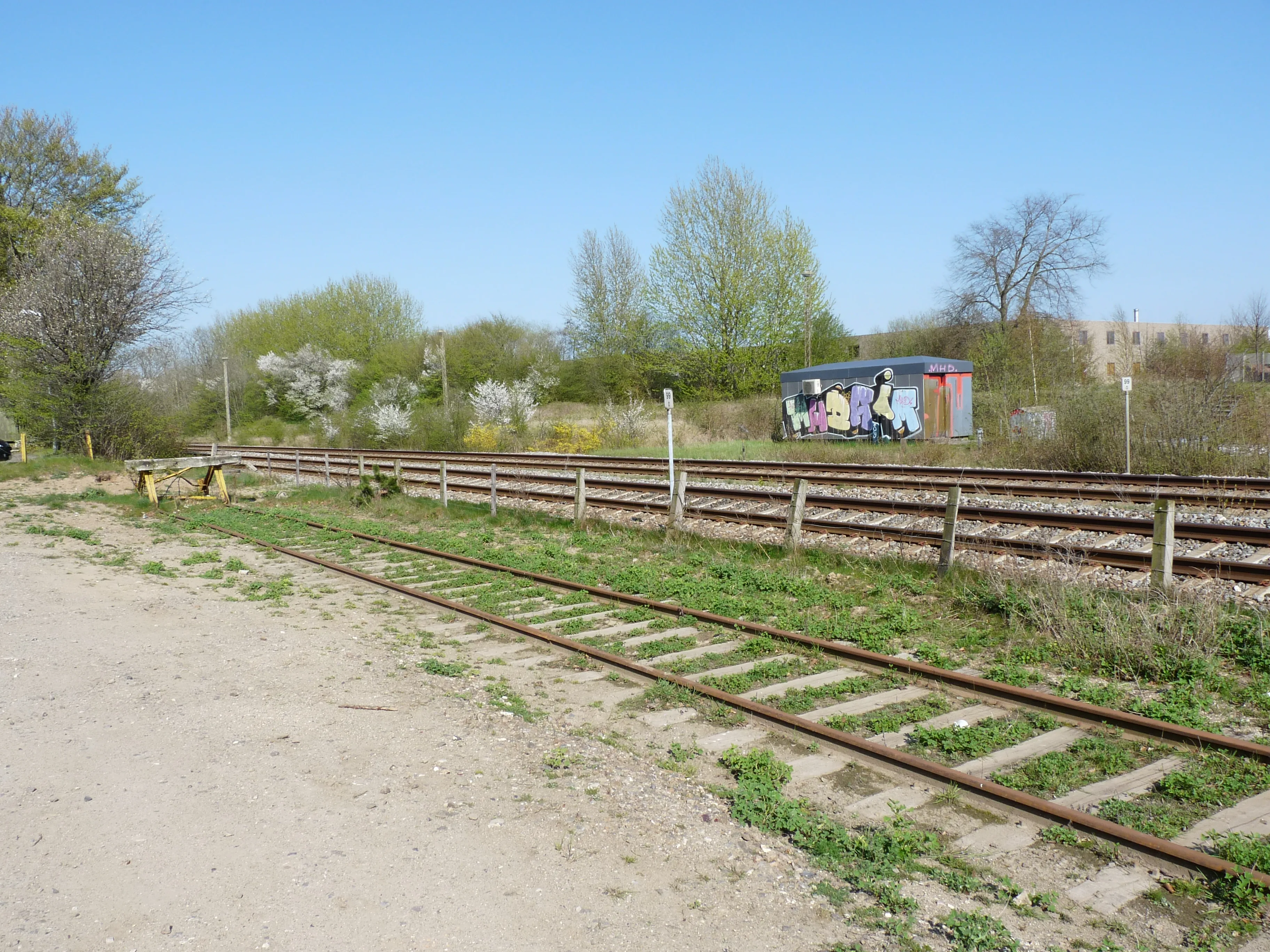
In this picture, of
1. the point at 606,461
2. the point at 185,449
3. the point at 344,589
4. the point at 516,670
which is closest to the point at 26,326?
the point at 185,449

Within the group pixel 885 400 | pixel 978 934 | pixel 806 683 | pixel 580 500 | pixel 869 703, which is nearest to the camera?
pixel 978 934

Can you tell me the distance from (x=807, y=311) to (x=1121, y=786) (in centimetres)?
4050

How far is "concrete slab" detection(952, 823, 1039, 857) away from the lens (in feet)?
14.3

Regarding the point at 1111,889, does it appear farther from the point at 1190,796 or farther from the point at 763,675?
the point at 763,675

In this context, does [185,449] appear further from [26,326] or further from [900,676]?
[900,676]

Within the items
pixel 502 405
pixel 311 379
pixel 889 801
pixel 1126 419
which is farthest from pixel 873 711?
pixel 311 379

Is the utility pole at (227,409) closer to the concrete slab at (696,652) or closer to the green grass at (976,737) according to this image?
the concrete slab at (696,652)

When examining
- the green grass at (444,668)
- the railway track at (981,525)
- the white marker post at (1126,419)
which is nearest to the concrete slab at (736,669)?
the green grass at (444,668)

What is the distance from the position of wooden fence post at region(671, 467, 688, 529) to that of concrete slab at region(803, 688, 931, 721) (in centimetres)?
709

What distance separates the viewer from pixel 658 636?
8.55 metres

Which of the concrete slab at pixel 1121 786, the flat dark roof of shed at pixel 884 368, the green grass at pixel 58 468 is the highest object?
the flat dark roof of shed at pixel 884 368

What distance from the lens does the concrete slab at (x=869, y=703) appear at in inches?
246

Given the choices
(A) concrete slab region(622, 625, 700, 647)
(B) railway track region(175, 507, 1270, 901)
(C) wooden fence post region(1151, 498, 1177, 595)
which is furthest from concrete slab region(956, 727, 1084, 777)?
(A) concrete slab region(622, 625, 700, 647)

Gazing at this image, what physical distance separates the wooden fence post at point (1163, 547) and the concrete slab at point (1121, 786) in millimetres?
3483
